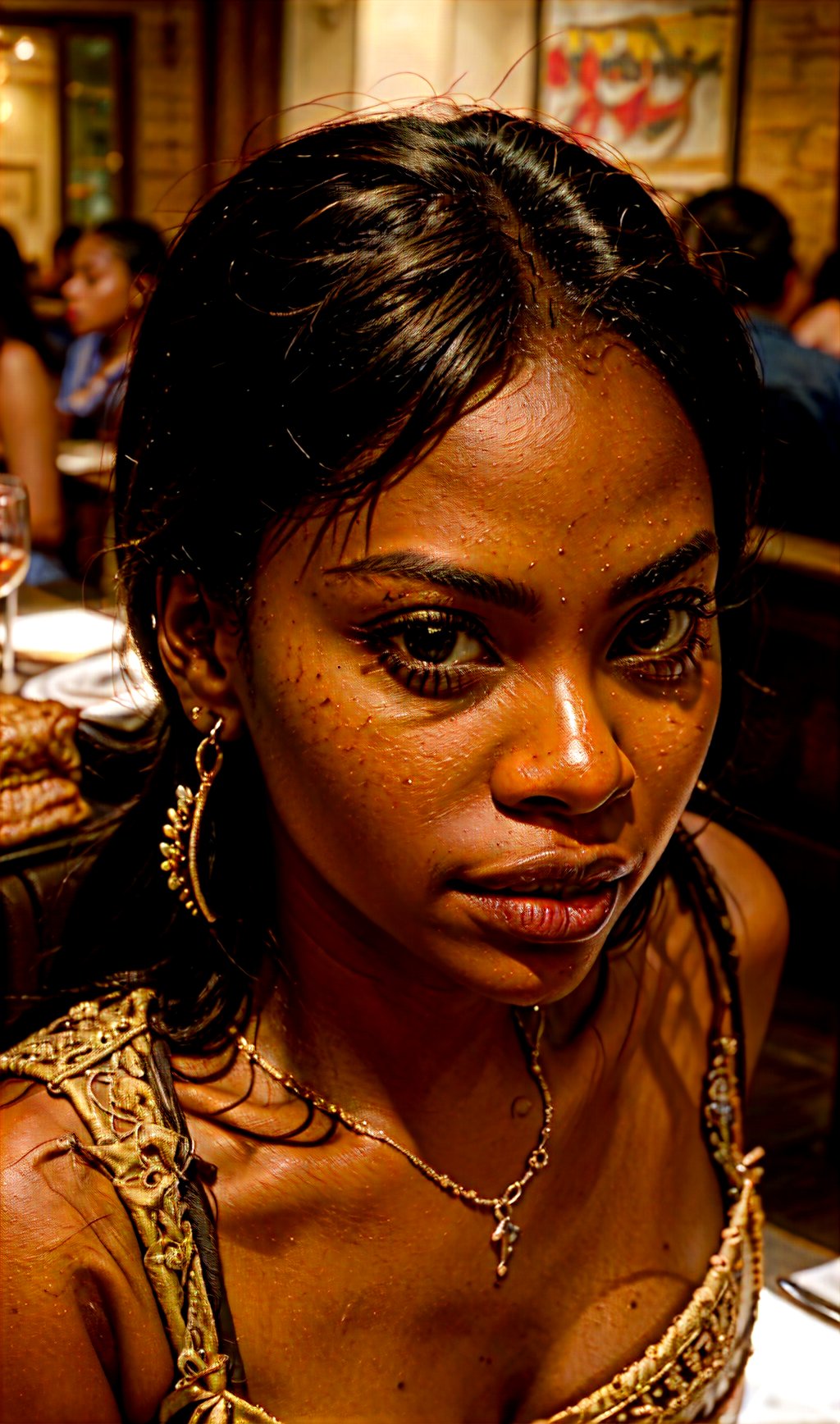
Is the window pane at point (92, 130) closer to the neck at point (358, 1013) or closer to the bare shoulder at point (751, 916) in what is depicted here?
the bare shoulder at point (751, 916)

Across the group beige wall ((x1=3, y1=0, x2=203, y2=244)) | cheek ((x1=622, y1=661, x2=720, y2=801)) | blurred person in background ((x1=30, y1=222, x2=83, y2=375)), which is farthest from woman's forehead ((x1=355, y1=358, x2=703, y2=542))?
beige wall ((x1=3, y1=0, x2=203, y2=244))

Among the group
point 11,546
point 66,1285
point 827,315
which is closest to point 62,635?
point 11,546

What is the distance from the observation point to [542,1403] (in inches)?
45.4

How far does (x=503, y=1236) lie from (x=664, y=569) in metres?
0.52

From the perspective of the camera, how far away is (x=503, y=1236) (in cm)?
114

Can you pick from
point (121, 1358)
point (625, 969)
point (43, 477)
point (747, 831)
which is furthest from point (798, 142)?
point (121, 1358)

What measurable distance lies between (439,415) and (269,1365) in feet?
2.02

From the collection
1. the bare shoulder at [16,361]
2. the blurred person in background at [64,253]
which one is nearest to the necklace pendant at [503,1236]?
the bare shoulder at [16,361]

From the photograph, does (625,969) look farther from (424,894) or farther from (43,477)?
(43,477)

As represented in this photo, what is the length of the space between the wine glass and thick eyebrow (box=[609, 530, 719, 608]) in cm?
142

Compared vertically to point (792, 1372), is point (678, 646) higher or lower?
higher

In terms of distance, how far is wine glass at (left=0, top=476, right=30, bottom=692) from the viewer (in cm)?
218

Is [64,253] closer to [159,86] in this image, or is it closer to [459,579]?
[159,86]

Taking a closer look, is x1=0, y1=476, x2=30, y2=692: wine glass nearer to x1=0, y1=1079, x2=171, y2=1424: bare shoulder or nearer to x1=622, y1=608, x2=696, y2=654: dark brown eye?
x1=0, y1=1079, x2=171, y2=1424: bare shoulder
